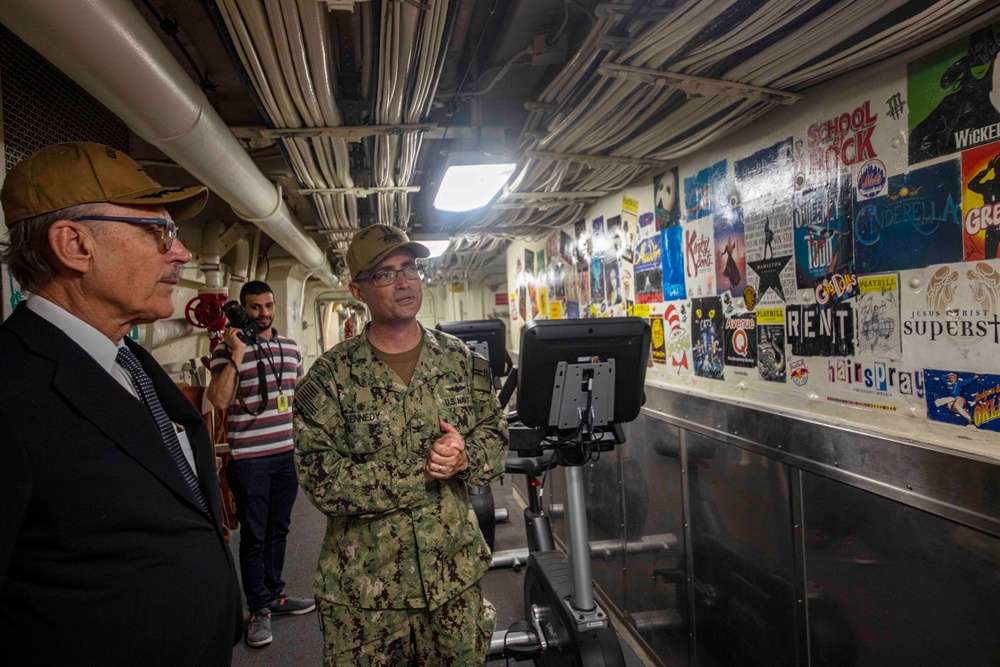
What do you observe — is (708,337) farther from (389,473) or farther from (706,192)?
(389,473)

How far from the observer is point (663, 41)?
65.0 inches

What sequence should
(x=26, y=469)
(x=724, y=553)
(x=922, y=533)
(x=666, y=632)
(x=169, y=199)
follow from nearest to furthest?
1. (x=26, y=469)
2. (x=169, y=199)
3. (x=922, y=533)
4. (x=724, y=553)
5. (x=666, y=632)

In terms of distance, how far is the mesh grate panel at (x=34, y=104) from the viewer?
1737mm

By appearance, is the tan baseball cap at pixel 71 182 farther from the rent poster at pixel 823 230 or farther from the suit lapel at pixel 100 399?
the rent poster at pixel 823 230

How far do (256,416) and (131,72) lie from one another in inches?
74.5

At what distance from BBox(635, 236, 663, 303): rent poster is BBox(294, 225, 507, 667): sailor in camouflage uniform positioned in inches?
69.1

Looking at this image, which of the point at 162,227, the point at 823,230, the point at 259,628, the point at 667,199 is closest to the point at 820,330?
A: the point at 823,230

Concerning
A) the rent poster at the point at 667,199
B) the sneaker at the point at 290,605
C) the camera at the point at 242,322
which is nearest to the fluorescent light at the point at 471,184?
the rent poster at the point at 667,199

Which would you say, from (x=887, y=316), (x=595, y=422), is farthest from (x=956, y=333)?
(x=595, y=422)

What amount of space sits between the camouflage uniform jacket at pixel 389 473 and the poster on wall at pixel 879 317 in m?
1.25

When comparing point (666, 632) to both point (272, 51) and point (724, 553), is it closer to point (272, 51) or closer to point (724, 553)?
point (724, 553)

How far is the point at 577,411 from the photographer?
6.73ft

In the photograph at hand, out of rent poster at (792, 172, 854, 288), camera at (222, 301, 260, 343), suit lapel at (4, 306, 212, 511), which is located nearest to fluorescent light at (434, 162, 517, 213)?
camera at (222, 301, 260, 343)

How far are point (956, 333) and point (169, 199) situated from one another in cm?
201
